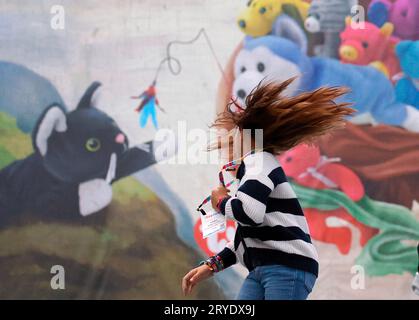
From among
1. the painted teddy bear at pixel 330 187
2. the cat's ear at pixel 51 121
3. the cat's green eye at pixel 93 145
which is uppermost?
the cat's ear at pixel 51 121

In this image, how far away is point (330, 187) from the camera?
457 centimetres

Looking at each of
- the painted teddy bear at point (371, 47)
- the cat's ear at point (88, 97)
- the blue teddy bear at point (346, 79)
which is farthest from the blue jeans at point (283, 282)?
the cat's ear at point (88, 97)

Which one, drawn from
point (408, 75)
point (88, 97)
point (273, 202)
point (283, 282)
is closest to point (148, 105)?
point (88, 97)

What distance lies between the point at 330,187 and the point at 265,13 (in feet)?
3.50

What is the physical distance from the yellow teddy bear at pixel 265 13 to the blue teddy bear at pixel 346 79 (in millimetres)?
62

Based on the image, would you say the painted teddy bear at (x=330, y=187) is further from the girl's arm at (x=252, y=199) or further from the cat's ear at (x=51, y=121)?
the girl's arm at (x=252, y=199)

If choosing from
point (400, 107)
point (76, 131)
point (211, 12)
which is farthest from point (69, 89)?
point (400, 107)

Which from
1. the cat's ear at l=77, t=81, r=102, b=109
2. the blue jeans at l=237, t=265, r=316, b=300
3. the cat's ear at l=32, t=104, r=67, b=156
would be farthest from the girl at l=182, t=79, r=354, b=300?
the cat's ear at l=32, t=104, r=67, b=156

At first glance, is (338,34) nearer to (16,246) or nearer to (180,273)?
(180,273)

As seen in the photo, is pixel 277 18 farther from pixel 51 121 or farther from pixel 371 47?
pixel 51 121

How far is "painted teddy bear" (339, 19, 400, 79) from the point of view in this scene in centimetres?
451

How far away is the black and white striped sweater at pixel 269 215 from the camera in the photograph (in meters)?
2.57

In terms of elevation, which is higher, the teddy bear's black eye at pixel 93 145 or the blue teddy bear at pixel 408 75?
the blue teddy bear at pixel 408 75

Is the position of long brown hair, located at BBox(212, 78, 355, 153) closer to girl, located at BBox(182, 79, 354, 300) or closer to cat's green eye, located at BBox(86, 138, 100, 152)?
girl, located at BBox(182, 79, 354, 300)
